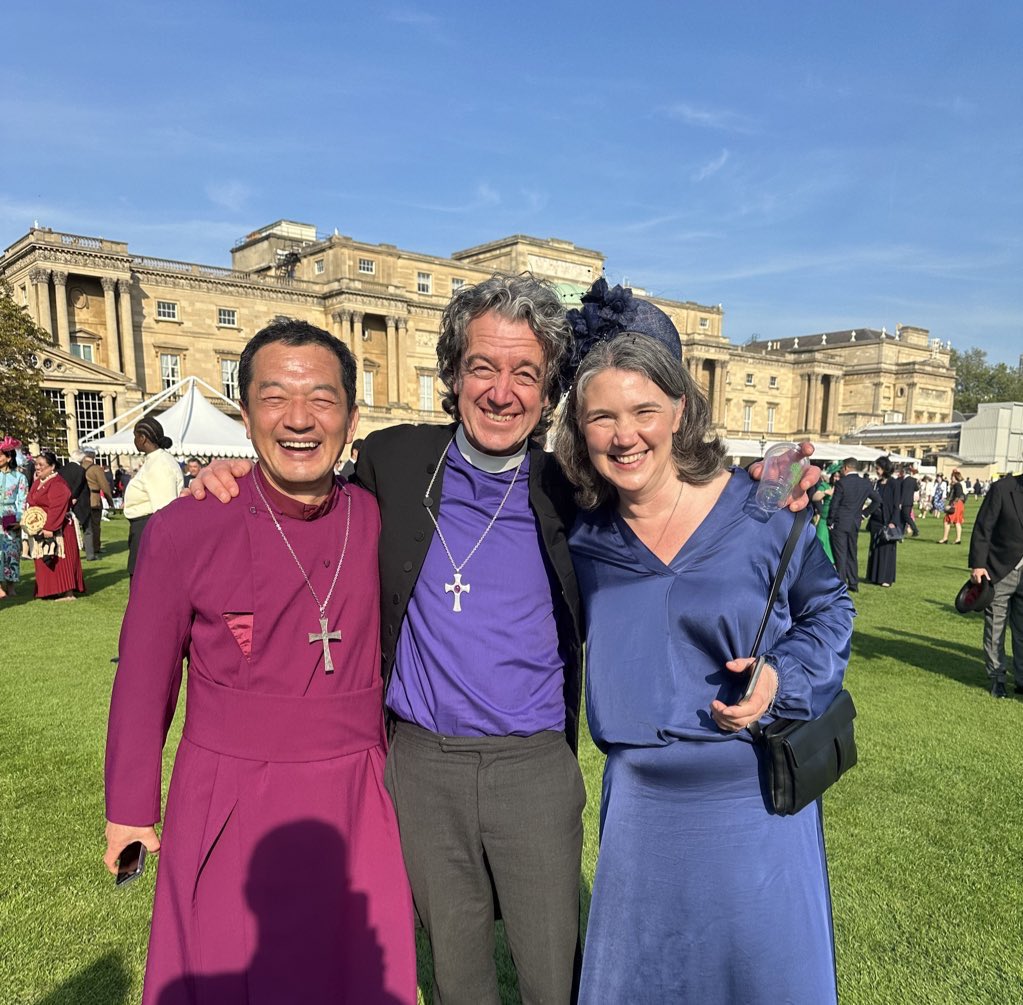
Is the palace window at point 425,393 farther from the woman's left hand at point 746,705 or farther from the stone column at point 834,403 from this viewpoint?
the woman's left hand at point 746,705

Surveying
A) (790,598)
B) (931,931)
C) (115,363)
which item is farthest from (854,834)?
(115,363)

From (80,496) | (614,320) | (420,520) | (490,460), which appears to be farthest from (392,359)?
(614,320)

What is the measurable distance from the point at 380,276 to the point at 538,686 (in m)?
56.8

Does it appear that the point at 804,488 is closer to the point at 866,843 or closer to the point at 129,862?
the point at 129,862

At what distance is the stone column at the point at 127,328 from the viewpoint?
1681 inches

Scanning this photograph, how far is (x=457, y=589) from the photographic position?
234 centimetres

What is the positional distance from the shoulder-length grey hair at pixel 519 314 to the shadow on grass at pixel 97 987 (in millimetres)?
2908

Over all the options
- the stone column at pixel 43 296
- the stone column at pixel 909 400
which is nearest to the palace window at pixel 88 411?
the stone column at pixel 43 296

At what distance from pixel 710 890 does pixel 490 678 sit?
0.87 meters

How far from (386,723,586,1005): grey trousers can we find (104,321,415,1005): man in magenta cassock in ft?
0.40

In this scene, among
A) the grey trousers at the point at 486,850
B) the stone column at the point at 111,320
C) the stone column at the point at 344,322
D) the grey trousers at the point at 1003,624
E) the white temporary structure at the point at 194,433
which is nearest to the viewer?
the grey trousers at the point at 486,850

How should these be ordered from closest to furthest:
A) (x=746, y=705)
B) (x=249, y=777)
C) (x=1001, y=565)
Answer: (x=746, y=705) → (x=249, y=777) → (x=1001, y=565)

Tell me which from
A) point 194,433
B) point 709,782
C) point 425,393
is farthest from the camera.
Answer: point 425,393

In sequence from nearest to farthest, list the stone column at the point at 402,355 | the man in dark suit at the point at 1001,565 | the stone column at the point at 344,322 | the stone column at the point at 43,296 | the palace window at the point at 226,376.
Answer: the man in dark suit at the point at 1001,565 → the stone column at the point at 43,296 → the palace window at the point at 226,376 → the stone column at the point at 344,322 → the stone column at the point at 402,355
